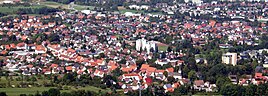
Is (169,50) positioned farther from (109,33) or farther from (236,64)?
(109,33)

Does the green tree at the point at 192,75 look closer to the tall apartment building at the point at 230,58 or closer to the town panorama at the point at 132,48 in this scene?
the town panorama at the point at 132,48

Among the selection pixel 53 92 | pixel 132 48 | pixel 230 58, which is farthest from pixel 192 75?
pixel 132 48

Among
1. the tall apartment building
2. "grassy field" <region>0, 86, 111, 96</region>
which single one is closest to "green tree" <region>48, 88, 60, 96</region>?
"grassy field" <region>0, 86, 111, 96</region>

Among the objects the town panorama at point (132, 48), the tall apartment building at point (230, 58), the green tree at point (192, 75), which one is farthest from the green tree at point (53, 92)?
the tall apartment building at point (230, 58)

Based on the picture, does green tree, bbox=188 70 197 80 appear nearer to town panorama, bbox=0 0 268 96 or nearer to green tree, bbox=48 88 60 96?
town panorama, bbox=0 0 268 96

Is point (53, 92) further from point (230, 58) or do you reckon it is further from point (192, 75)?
point (230, 58)

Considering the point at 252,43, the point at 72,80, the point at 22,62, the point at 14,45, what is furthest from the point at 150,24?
the point at 72,80
